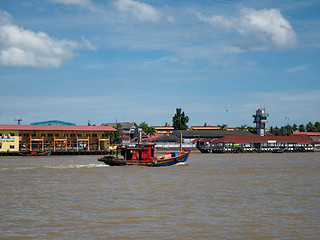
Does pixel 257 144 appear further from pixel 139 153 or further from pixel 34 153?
pixel 139 153

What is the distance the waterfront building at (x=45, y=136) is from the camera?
5017 inches

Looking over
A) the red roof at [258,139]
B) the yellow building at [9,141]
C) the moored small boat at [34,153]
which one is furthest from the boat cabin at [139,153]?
the red roof at [258,139]

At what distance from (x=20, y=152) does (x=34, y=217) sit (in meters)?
101

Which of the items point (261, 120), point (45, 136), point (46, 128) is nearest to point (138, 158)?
point (46, 128)

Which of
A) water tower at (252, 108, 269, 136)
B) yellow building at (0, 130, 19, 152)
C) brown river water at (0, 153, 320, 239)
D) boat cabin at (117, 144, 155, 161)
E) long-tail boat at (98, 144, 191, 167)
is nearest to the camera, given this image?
brown river water at (0, 153, 320, 239)

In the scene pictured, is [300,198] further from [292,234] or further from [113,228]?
[113,228]

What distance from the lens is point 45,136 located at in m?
134

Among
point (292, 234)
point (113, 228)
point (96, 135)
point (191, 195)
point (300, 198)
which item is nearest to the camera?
point (292, 234)

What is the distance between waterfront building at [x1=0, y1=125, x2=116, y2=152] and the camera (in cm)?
12744

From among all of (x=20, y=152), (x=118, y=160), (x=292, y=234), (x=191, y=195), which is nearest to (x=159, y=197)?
(x=191, y=195)

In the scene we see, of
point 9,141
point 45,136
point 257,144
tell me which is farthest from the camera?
point 257,144

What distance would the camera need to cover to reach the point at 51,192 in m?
35.0

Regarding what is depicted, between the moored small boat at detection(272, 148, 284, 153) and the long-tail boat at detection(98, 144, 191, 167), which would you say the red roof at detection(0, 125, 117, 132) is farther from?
the long-tail boat at detection(98, 144, 191, 167)

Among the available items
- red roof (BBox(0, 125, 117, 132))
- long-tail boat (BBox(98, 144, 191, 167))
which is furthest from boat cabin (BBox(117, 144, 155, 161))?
red roof (BBox(0, 125, 117, 132))
